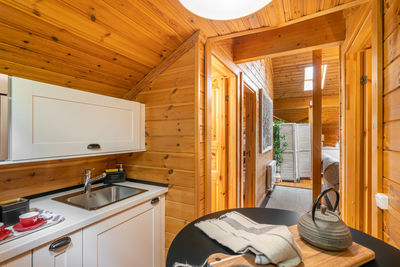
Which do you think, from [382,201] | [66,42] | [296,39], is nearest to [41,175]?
[66,42]

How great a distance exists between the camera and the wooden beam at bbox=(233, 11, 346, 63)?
1.67 m

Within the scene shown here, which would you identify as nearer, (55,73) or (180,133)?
(55,73)

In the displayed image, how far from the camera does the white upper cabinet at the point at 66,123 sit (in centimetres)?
104

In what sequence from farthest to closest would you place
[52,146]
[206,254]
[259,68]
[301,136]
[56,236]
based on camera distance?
1. [301,136]
2. [259,68]
3. [52,146]
4. [56,236]
5. [206,254]

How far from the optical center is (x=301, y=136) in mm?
5684

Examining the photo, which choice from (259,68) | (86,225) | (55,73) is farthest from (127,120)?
(259,68)

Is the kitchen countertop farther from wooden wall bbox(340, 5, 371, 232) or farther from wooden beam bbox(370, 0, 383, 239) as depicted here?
wooden wall bbox(340, 5, 371, 232)

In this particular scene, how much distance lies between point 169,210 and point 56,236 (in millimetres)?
891

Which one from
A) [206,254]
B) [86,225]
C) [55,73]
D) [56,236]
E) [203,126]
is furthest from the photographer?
[203,126]

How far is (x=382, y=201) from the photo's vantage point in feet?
3.08

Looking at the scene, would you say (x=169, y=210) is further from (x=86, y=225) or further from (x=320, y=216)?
(x=320, y=216)

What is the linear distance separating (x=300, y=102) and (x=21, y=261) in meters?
6.70

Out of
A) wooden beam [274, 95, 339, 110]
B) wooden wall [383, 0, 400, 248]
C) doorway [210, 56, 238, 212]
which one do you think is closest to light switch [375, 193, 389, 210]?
wooden wall [383, 0, 400, 248]

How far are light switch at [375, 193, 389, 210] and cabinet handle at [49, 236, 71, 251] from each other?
1.67 meters
